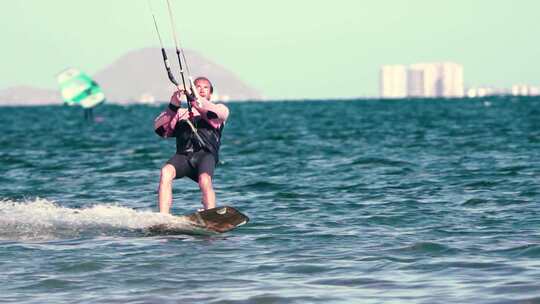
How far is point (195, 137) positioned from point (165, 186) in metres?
0.77

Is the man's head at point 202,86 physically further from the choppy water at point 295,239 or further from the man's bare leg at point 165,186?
the choppy water at point 295,239

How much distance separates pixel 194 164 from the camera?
13.7m

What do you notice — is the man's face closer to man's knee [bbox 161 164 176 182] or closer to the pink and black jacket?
the pink and black jacket

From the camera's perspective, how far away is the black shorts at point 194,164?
13.6m

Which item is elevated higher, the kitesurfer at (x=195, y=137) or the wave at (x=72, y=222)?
the kitesurfer at (x=195, y=137)

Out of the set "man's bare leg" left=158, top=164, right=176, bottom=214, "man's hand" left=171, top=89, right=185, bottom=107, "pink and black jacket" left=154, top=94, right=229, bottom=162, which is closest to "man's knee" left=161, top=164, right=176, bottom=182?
"man's bare leg" left=158, top=164, right=176, bottom=214

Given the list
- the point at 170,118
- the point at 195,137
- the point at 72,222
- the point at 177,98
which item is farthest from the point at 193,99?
the point at 72,222

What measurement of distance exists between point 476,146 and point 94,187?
15.4 m

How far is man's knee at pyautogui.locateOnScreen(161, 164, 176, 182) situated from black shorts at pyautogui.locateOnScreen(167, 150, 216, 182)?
0.07 metres

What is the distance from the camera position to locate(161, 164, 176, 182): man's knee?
1341cm

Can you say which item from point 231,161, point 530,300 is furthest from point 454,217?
point 231,161

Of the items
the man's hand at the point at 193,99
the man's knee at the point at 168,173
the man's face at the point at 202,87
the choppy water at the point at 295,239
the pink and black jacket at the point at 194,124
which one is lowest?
the choppy water at the point at 295,239

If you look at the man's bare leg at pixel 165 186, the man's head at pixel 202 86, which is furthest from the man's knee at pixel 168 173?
the man's head at pixel 202 86

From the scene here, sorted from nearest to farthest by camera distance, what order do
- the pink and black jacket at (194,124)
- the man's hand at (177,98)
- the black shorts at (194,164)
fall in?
the man's hand at (177,98) < the pink and black jacket at (194,124) < the black shorts at (194,164)
